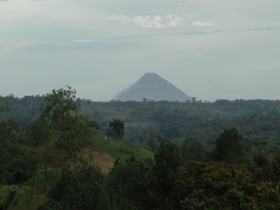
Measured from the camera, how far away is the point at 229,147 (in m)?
36.9

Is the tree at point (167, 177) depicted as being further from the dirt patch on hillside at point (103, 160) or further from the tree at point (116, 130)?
the tree at point (116, 130)

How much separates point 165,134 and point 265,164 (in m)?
166

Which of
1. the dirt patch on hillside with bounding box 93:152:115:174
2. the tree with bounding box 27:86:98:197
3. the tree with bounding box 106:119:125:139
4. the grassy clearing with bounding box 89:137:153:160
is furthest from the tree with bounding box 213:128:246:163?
the tree with bounding box 106:119:125:139

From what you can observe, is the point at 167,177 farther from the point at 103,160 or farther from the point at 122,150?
the point at 122,150

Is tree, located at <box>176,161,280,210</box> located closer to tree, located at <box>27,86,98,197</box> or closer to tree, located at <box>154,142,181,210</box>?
tree, located at <box>154,142,181,210</box>

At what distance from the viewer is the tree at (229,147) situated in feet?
119

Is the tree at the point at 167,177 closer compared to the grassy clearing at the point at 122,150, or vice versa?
the tree at the point at 167,177

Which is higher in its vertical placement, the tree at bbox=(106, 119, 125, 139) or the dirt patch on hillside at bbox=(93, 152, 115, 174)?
the tree at bbox=(106, 119, 125, 139)

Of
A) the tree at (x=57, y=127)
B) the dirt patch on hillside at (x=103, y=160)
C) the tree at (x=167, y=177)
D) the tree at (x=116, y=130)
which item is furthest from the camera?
the tree at (x=116, y=130)

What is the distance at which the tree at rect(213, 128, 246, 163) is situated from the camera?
119 feet

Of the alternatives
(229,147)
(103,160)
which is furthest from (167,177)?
(103,160)

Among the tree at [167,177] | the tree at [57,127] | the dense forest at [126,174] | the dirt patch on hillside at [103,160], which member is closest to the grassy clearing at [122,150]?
the dirt patch on hillside at [103,160]

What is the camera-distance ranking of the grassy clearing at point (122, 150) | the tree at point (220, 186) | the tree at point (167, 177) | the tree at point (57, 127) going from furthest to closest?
the grassy clearing at point (122, 150) < the tree at point (57, 127) < the tree at point (167, 177) < the tree at point (220, 186)

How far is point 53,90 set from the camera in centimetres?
3488
